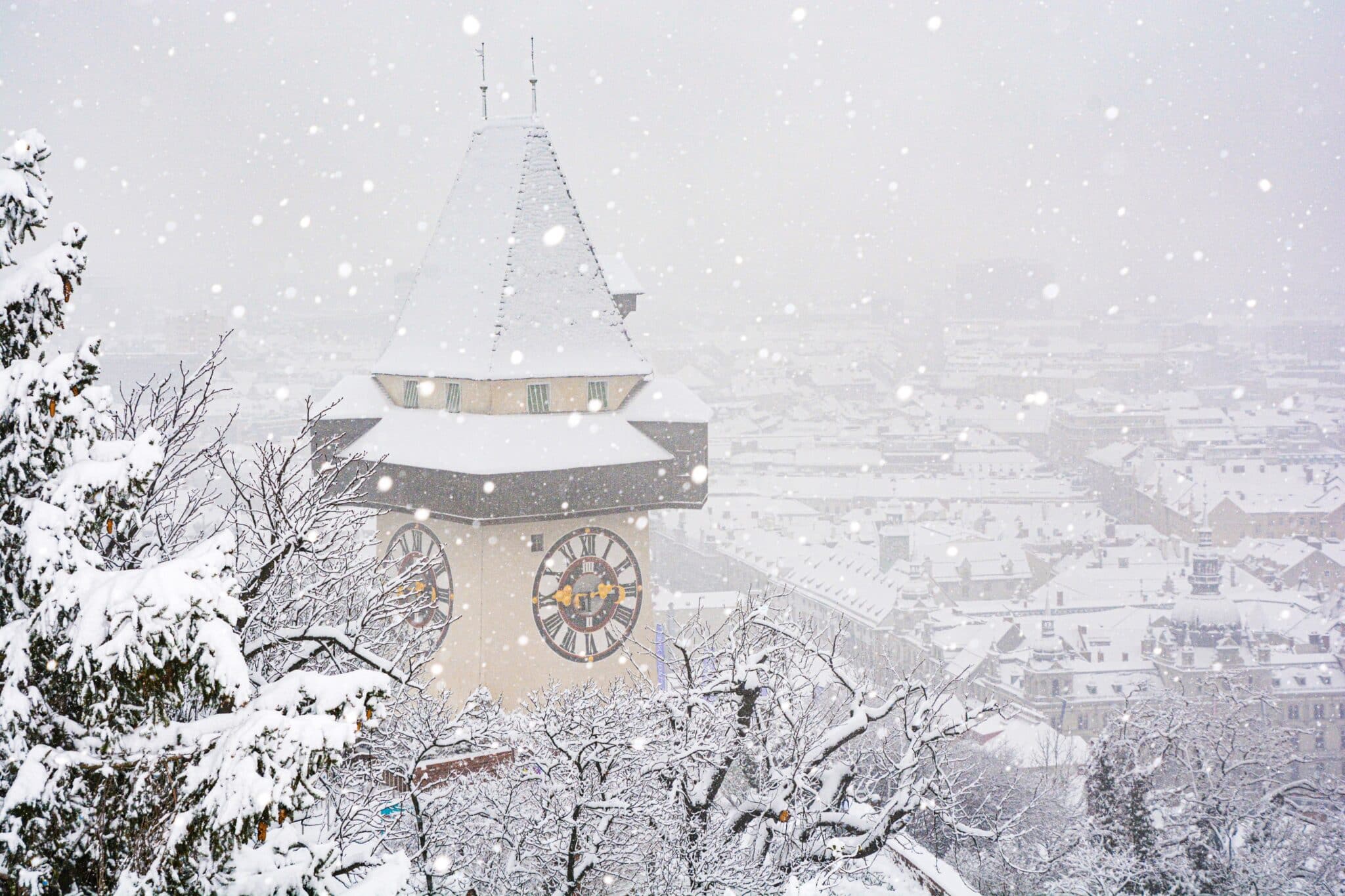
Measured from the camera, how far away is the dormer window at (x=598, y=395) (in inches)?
616

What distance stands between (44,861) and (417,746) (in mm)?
4939

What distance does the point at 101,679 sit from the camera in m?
3.58

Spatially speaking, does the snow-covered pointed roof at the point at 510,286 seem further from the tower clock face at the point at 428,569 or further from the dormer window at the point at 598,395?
the tower clock face at the point at 428,569

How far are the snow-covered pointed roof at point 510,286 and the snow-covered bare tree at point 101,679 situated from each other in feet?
37.0

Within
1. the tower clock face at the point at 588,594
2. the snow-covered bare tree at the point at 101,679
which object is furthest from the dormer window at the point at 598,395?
the snow-covered bare tree at the point at 101,679

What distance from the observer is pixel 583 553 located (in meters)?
15.2

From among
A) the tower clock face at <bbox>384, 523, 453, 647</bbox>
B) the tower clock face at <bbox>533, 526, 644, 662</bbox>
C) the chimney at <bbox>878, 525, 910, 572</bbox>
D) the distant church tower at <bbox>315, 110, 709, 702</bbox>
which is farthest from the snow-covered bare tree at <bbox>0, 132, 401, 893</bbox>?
the chimney at <bbox>878, 525, 910, 572</bbox>

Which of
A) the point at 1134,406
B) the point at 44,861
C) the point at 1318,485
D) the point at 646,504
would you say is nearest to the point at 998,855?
the point at 646,504

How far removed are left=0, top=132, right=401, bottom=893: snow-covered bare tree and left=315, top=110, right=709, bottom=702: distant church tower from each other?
1031 cm

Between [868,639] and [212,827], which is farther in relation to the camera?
[868,639]

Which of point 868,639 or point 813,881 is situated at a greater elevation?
point 813,881

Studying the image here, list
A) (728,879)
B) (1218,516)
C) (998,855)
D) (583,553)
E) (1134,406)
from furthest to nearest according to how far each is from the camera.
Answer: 1. (1134,406)
2. (1218,516)
3. (998,855)
4. (583,553)
5. (728,879)

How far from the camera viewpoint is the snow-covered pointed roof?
1552 cm

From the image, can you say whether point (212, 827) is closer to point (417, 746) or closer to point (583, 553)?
point (417, 746)
